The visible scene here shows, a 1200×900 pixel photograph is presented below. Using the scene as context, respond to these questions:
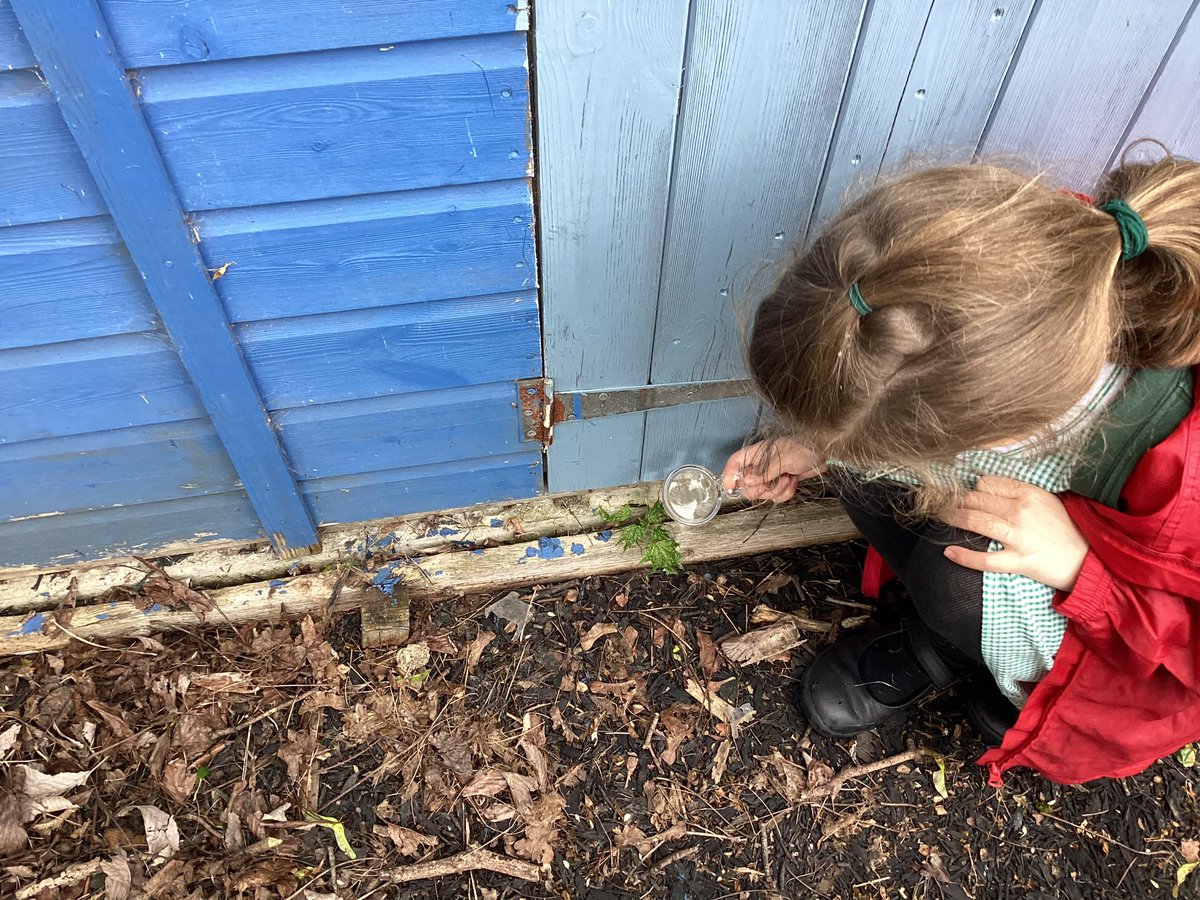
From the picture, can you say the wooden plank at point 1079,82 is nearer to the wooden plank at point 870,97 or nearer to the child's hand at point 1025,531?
the wooden plank at point 870,97

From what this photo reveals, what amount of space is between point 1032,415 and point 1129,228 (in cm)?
25

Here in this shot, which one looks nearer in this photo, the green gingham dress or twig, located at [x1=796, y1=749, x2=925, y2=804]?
the green gingham dress

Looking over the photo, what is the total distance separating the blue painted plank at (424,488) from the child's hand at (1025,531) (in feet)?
3.13

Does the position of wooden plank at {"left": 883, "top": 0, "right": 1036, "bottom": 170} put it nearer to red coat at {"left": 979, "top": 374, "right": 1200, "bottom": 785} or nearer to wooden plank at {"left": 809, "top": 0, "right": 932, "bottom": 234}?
wooden plank at {"left": 809, "top": 0, "right": 932, "bottom": 234}

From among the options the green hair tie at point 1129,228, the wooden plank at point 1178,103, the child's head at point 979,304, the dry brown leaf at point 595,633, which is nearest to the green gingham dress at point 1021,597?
the child's head at point 979,304

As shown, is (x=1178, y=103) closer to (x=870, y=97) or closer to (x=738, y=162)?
(x=870, y=97)

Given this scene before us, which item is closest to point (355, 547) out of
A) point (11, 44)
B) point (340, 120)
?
point (340, 120)

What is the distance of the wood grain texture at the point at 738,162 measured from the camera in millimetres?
1112

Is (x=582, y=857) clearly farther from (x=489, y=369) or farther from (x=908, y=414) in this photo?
Result: (x=908, y=414)

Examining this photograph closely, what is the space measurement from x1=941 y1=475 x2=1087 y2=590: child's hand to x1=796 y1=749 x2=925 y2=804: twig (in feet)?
2.15

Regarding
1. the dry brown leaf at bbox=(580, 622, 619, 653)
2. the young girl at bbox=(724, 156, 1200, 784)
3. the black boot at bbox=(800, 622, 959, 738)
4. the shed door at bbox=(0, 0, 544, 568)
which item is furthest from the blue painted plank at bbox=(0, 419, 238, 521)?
the black boot at bbox=(800, 622, 959, 738)

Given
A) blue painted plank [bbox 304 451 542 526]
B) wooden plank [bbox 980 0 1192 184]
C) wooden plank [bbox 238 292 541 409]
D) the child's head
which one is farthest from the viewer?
blue painted plank [bbox 304 451 542 526]

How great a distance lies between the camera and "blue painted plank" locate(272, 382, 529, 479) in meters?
1.60

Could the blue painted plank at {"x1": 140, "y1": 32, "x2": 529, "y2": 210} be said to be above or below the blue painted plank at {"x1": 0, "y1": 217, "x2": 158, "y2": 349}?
above
